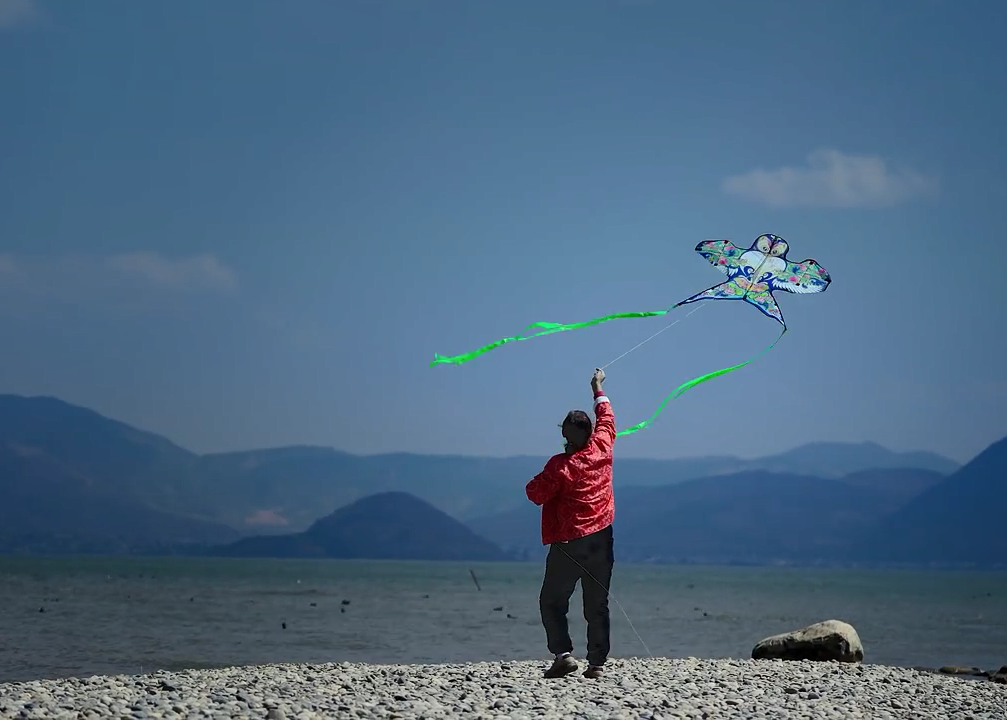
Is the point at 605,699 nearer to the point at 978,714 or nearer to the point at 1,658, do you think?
the point at 978,714

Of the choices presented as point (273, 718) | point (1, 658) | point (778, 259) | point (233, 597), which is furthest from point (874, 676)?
point (233, 597)

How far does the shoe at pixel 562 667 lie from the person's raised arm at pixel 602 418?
75.9 inches

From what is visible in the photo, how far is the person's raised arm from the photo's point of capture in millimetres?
9945

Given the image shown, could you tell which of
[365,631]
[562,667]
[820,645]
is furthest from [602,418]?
[365,631]

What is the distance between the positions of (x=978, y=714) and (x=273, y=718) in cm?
677

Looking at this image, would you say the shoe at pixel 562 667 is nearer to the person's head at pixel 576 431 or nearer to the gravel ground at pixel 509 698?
the gravel ground at pixel 509 698

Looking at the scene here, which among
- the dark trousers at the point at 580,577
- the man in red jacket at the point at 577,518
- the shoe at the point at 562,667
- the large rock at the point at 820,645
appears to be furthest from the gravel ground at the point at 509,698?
the large rock at the point at 820,645

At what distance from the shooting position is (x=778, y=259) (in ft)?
39.4

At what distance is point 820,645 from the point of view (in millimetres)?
17031

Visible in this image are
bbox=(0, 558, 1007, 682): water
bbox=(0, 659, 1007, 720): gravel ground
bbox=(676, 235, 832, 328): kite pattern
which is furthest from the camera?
bbox=(0, 558, 1007, 682): water

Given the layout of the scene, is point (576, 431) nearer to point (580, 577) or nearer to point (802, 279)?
point (580, 577)

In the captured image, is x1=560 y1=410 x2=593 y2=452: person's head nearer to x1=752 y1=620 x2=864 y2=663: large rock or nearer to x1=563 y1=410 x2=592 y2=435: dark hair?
x1=563 y1=410 x2=592 y2=435: dark hair

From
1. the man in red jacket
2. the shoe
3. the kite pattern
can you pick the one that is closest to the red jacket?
the man in red jacket

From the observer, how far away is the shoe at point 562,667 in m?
10.2
